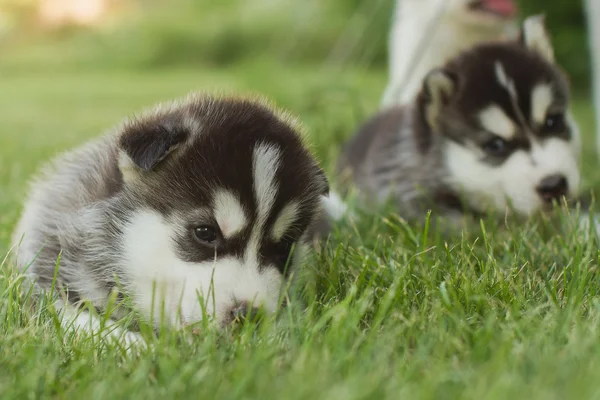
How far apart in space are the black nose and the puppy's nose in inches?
85.3

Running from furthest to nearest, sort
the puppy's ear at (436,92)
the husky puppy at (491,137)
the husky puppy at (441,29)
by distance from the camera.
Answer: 1. the husky puppy at (441,29)
2. the puppy's ear at (436,92)
3. the husky puppy at (491,137)

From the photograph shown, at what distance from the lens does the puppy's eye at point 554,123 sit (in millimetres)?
4477

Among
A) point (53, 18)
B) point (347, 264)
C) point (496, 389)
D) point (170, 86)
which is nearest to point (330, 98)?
point (347, 264)

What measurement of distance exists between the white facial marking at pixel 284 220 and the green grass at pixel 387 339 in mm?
214

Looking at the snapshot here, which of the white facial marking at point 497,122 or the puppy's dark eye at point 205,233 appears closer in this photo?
the puppy's dark eye at point 205,233

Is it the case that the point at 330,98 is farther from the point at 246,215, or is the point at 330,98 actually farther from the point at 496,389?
the point at 496,389

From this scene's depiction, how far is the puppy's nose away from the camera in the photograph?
2.63m

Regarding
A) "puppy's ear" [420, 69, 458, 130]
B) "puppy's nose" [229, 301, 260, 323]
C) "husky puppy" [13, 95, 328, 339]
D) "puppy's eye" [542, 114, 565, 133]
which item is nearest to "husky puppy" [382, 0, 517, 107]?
"puppy's ear" [420, 69, 458, 130]

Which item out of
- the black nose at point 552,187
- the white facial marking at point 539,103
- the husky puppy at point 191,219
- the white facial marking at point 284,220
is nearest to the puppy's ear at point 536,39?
the white facial marking at point 539,103

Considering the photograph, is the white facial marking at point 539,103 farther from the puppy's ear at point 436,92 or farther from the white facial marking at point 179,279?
the white facial marking at point 179,279

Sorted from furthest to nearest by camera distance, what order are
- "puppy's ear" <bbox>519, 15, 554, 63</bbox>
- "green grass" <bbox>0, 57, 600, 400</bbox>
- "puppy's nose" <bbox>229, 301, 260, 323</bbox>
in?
1. "puppy's ear" <bbox>519, 15, 554, 63</bbox>
2. "puppy's nose" <bbox>229, 301, 260, 323</bbox>
3. "green grass" <bbox>0, 57, 600, 400</bbox>

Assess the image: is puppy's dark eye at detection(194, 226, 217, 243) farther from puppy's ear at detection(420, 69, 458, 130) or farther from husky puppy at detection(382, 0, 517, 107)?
husky puppy at detection(382, 0, 517, 107)

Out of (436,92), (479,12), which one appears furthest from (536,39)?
(479,12)

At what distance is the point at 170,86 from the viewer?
45.9 ft
